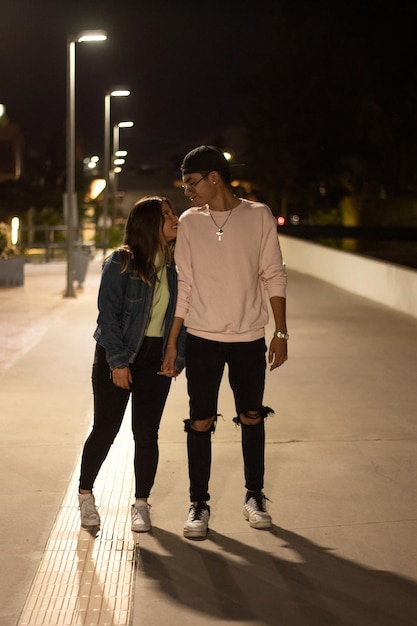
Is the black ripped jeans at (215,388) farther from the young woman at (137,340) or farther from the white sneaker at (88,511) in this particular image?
the white sneaker at (88,511)

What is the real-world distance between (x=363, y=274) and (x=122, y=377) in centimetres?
1866

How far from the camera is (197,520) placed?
19.4ft

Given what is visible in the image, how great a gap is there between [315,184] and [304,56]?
1080cm

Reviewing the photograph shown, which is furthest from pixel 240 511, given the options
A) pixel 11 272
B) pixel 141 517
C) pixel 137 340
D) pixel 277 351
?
pixel 11 272

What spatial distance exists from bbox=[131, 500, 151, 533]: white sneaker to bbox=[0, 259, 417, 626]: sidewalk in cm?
6

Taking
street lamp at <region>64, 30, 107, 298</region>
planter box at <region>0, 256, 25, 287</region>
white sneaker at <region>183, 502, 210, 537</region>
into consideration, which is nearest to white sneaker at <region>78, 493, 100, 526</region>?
white sneaker at <region>183, 502, 210, 537</region>

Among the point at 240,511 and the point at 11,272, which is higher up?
the point at 240,511

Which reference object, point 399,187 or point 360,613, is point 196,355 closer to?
point 360,613

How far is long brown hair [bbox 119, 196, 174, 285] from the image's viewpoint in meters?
5.83

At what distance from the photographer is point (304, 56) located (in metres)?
78.4

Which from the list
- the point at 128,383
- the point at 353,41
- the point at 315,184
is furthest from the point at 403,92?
the point at 315,184

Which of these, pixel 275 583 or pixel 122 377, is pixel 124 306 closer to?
pixel 122 377

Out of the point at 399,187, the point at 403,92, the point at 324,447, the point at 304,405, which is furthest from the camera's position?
the point at 399,187

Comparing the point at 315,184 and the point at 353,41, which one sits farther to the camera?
the point at 315,184
